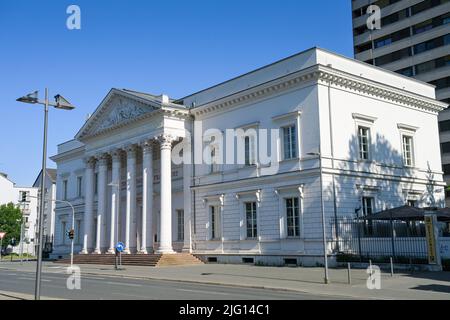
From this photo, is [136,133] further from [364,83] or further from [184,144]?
[364,83]

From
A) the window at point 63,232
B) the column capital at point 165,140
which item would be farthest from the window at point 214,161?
the window at point 63,232

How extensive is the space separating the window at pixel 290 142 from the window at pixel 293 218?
262 centimetres

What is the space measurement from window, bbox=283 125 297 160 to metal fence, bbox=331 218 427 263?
4747 millimetres

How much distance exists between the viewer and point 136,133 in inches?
1521

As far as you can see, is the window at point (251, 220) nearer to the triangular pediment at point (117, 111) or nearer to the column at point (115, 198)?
the triangular pediment at point (117, 111)

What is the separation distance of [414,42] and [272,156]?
4317cm

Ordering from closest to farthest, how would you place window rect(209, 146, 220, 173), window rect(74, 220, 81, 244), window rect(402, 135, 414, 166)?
window rect(402, 135, 414, 166) → window rect(209, 146, 220, 173) → window rect(74, 220, 81, 244)

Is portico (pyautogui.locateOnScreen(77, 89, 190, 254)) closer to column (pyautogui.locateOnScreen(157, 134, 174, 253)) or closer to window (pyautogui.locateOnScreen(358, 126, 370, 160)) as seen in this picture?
column (pyautogui.locateOnScreen(157, 134, 174, 253))

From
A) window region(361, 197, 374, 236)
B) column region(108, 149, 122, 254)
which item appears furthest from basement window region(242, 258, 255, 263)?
column region(108, 149, 122, 254)

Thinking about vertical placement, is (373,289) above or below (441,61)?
below

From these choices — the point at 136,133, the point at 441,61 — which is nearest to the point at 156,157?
the point at 136,133

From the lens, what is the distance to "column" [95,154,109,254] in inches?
1631

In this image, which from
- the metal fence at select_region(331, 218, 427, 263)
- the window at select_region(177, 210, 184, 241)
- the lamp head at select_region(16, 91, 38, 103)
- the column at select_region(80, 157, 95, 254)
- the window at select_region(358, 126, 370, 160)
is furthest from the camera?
the column at select_region(80, 157, 95, 254)
